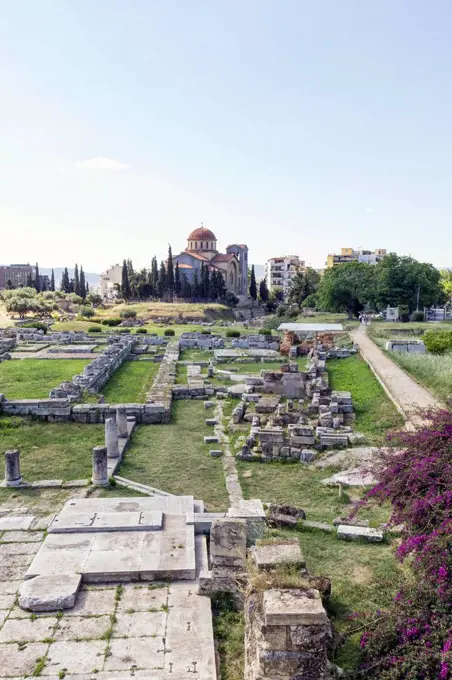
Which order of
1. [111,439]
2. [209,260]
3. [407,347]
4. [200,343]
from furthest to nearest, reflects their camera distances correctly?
[209,260] → [200,343] → [407,347] → [111,439]

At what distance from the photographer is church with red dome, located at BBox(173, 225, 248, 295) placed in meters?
86.6

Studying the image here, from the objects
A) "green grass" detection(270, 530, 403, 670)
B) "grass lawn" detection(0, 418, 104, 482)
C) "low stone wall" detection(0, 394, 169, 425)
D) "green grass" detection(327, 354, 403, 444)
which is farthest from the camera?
"low stone wall" detection(0, 394, 169, 425)

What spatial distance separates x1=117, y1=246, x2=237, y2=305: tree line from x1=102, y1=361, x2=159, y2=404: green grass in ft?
153

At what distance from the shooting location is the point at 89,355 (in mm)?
30922

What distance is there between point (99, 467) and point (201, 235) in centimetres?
8481

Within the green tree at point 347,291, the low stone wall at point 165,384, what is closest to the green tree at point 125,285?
the green tree at point 347,291

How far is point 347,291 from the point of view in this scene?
47281 millimetres

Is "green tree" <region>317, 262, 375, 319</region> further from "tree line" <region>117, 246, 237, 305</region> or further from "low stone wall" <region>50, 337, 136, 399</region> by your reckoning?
"tree line" <region>117, 246, 237, 305</region>

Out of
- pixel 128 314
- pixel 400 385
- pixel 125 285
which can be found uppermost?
pixel 125 285

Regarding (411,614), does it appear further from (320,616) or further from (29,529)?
(29,529)

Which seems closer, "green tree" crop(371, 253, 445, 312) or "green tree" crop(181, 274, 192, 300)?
"green tree" crop(371, 253, 445, 312)

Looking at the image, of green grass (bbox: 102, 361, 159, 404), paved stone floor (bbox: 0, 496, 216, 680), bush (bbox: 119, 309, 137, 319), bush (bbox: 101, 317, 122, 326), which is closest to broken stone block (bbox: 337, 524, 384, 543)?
paved stone floor (bbox: 0, 496, 216, 680)

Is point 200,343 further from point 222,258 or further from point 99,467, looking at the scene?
point 222,258

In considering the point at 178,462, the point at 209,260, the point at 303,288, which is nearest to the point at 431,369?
the point at 178,462
